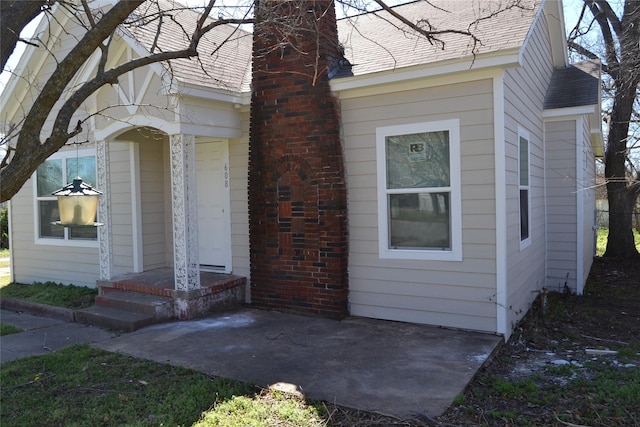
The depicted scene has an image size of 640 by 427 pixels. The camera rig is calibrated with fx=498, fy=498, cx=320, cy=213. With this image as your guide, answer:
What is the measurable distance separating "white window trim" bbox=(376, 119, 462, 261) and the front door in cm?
257

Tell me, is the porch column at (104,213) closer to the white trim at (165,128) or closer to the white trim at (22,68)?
the white trim at (165,128)

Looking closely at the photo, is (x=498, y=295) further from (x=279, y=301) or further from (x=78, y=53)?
(x=78, y=53)

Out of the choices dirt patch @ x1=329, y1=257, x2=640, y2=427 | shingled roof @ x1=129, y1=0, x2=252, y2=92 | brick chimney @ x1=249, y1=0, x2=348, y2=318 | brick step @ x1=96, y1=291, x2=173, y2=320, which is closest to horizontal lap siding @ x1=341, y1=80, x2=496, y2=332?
brick chimney @ x1=249, y1=0, x2=348, y2=318

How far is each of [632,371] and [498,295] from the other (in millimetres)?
1411

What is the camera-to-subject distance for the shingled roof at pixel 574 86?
8.32 meters

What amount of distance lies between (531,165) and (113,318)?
626 centimetres

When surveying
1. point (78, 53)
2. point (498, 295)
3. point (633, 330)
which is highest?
point (78, 53)

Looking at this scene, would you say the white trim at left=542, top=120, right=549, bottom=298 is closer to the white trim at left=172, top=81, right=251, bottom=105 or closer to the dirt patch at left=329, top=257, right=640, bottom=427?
the dirt patch at left=329, top=257, right=640, bottom=427

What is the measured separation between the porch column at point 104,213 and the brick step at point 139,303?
540mm

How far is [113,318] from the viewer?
6.36 m

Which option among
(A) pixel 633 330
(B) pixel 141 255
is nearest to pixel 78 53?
(B) pixel 141 255

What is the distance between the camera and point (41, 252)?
984cm

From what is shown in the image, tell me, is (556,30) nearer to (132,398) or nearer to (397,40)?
(397,40)

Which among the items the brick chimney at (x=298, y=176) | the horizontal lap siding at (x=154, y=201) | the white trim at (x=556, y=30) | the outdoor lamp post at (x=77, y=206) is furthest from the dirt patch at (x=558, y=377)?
the horizontal lap siding at (x=154, y=201)
